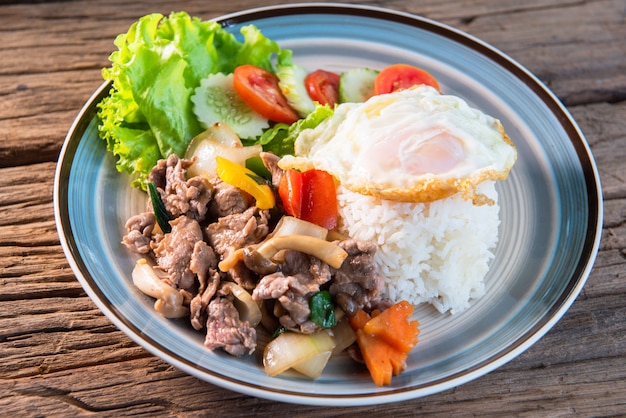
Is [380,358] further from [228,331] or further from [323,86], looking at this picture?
[323,86]

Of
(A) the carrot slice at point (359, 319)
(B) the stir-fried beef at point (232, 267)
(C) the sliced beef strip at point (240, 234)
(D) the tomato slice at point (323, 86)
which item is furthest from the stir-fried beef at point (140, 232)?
(D) the tomato slice at point (323, 86)

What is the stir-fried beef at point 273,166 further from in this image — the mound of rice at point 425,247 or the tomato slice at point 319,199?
the mound of rice at point 425,247

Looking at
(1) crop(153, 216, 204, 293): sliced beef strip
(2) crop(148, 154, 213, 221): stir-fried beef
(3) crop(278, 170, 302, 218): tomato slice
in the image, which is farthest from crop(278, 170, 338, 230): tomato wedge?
(1) crop(153, 216, 204, 293): sliced beef strip

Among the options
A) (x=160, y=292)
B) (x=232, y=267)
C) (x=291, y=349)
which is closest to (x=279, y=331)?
(x=291, y=349)

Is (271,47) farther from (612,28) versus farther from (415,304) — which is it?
(612,28)

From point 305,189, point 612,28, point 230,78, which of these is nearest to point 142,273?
point 305,189

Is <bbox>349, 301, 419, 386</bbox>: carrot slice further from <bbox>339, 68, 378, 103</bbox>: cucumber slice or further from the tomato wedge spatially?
<bbox>339, 68, 378, 103</bbox>: cucumber slice
